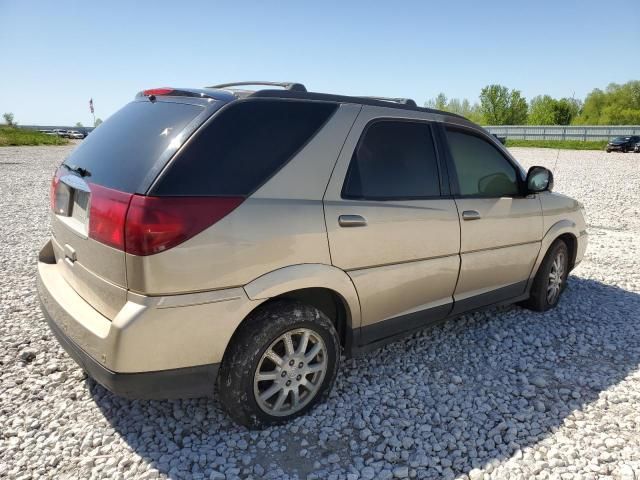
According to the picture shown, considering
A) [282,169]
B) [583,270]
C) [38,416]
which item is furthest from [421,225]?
[583,270]

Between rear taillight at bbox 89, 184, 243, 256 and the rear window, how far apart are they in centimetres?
10

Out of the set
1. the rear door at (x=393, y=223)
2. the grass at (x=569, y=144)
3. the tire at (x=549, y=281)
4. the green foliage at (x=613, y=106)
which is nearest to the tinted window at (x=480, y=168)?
the rear door at (x=393, y=223)

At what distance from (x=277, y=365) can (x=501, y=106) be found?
91.6m

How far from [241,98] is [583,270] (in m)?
5.34

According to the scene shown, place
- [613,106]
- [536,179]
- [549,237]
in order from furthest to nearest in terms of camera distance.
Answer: [613,106]
[549,237]
[536,179]

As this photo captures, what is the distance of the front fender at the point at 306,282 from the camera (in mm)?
2473

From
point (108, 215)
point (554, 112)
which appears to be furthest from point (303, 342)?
point (554, 112)

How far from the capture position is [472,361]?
367 cm

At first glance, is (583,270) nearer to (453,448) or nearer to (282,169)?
(453,448)

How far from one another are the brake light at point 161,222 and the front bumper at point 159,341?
0.25 meters

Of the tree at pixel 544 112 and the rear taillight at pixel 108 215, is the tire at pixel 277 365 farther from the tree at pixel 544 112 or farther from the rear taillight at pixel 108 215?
the tree at pixel 544 112

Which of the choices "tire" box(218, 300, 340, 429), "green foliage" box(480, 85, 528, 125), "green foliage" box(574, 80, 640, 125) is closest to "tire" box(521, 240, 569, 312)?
"tire" box(218, 300, 340, 429)

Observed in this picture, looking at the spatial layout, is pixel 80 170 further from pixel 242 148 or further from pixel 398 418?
pixel 398 418

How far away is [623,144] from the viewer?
32562 mm
